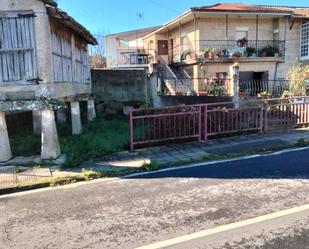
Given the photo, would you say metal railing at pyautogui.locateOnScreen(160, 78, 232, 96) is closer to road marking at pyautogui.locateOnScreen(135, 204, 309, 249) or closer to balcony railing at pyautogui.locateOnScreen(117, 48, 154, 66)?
road marking at pyautogui.locateOnScreen(135, 204, 309, 249)

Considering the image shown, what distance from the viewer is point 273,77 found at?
2244 centimetres

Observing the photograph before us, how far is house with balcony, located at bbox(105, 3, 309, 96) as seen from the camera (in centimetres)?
2070

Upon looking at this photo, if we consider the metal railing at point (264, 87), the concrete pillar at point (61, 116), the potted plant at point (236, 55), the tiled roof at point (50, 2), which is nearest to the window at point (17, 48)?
the tiled roof at point (50, 2)

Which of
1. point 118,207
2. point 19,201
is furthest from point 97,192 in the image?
point 19,201

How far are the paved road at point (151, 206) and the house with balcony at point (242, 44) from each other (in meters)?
13.3

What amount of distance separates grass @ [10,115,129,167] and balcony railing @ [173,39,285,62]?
1015 centimetres

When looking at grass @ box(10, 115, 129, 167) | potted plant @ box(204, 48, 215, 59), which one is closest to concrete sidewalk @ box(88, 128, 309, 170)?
grass @ box(10, 115, 129, 167)

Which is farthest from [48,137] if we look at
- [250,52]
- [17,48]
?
[250,52]

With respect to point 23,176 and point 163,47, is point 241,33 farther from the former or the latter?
point 23,176

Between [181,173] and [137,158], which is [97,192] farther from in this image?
[137,158]

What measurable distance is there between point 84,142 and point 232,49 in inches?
583

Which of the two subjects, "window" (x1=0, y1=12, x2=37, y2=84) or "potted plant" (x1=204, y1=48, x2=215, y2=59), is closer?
"window" (x1=0, y1=12, x2=37, y2=84)

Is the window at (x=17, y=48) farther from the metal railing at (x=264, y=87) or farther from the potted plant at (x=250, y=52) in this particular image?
the potted plant at (x=250, y=52)

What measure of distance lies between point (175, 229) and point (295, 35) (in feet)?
74.9
